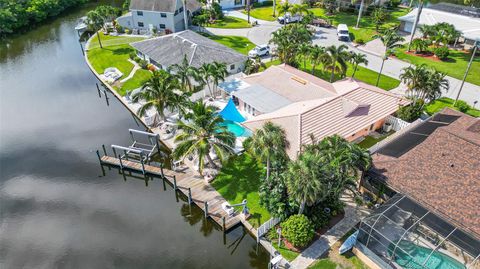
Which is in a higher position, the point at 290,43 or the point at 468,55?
the point at 290,43

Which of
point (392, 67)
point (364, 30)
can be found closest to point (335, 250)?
point (392, 67)

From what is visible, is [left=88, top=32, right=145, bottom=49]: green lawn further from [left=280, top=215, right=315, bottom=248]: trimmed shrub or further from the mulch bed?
the mulch bed

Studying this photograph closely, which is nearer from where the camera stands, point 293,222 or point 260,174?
point 293,222

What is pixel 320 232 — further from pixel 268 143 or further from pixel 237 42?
pixel 237 42

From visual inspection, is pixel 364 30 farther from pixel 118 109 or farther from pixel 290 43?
pixel 118 109

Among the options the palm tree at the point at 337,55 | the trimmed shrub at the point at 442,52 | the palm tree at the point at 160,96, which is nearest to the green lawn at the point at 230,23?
the palm tree at the point at 337,55

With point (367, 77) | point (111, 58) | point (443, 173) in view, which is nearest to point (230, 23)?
point (111, 58)
